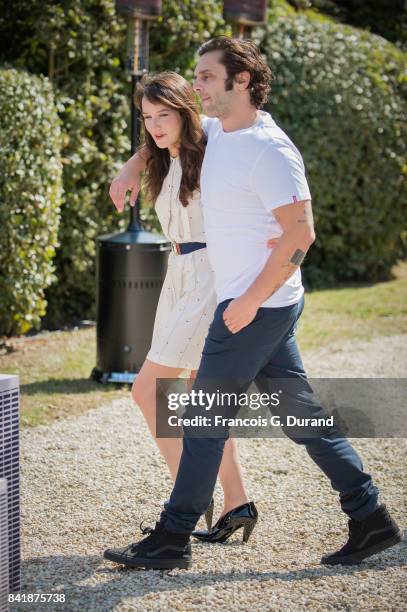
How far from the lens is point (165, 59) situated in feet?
28.3

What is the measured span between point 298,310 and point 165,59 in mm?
5688

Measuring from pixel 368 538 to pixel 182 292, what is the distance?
3.83ft

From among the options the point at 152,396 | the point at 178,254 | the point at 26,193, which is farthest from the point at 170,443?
the point at 26,193

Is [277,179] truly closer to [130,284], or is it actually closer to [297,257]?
[297,257]

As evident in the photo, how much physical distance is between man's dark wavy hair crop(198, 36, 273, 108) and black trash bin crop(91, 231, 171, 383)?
9.42ft

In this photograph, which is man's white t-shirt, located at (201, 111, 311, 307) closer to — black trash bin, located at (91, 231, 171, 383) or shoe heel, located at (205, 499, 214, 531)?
shoe heel, located at (205, 499, 214, 531)

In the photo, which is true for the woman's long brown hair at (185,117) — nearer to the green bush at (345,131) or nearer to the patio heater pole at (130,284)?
the patio heater pole at (130,284)

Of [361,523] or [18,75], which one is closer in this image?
[361,523]

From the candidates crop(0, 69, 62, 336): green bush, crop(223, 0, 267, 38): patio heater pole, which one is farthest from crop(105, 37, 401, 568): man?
crop(223, 0, 267, 38): patio heater pole

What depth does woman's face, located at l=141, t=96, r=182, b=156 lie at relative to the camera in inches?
145

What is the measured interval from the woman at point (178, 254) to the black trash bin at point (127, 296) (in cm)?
224

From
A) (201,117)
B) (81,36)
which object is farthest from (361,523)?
(81,36)

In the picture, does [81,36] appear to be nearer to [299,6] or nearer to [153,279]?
[153,279]

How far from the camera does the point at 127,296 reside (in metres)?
6.16
